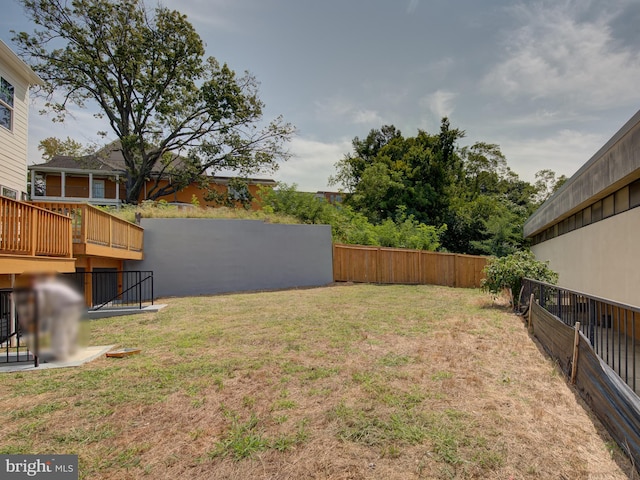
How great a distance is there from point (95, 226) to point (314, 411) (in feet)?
25.1

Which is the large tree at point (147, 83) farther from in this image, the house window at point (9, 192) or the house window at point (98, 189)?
the house window at point (9, 192)

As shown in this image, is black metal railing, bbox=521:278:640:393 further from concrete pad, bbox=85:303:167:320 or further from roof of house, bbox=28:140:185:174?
roof of house, bbox=28:140:185:174

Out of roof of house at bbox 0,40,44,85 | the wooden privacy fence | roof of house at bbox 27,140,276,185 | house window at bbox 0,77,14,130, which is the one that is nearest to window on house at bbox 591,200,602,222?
the wooden privacy fence

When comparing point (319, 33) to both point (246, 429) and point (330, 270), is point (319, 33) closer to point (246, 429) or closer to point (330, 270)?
point (330, 270)

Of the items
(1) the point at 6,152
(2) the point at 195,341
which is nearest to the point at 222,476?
(2) the point at 195,341

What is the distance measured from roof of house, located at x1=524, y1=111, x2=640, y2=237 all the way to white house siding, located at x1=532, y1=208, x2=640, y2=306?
23.5 inches

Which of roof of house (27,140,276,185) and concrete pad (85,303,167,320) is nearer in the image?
concrete pad (85,303,167,320)

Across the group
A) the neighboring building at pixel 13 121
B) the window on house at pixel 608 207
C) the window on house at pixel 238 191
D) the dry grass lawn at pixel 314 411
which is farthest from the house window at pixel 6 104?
the window on house at pixel 608 207

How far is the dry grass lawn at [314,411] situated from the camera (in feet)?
8.92

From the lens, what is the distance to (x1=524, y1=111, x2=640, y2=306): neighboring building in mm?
6336

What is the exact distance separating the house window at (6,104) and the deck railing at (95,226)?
275 cm

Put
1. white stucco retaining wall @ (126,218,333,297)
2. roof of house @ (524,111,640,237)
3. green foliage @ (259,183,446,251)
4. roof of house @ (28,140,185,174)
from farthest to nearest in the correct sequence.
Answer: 1. roof of house @ (28,140,185,174)
2. green foliage @ (259,183,446,251)
3. white stucco retaining wall @ (126,218,333,297)
4. roof of house @ (524,111,640,237)

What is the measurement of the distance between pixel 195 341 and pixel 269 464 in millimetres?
3525

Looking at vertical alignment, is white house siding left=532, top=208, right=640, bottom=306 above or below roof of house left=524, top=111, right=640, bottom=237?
below
